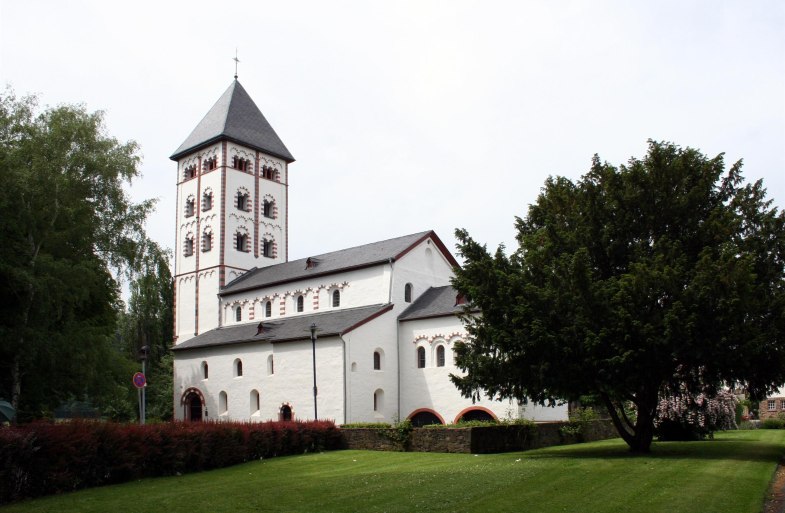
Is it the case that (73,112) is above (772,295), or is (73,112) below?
above

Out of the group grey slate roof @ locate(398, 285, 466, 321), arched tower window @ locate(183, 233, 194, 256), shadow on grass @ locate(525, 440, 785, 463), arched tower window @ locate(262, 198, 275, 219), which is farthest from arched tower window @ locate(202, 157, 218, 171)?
shadow on grass @ locate(525, 440, 785, 463)

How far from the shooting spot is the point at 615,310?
21.4m

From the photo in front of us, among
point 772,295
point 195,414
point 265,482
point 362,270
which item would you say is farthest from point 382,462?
point 195,414

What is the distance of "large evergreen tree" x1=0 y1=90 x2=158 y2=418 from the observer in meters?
29.0

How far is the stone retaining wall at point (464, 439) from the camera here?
26.7 meters

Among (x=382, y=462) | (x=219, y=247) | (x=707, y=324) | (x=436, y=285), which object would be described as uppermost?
(x=219, y=247)

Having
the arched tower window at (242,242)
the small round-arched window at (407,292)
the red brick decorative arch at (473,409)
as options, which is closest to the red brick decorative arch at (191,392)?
the arched tower window at (242,242)

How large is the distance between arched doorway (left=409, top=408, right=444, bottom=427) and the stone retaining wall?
9.27 metres

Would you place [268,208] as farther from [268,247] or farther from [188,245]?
[188,245]

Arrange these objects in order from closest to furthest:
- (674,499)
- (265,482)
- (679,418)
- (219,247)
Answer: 1. (674,499)
2. (265,482)
3. (679,418)
4. (219,247)

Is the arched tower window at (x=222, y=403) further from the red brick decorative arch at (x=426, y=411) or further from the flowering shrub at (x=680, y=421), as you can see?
the flowering shrub at (x=680, y=421)

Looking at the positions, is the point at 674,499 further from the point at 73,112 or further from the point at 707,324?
the point at 73,112

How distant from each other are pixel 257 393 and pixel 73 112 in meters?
19.7

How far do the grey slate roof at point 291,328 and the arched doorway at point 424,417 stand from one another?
5920 millimetres
